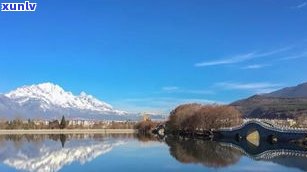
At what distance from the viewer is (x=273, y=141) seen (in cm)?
9419

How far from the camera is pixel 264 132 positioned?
100250 millimetres

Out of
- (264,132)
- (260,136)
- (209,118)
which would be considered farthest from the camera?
(209,118)

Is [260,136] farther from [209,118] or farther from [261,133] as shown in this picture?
[209,118]

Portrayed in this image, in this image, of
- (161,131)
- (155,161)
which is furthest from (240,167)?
(161,131)

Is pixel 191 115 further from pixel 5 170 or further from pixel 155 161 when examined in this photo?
pixel 5 170

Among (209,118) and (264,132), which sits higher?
(209,118)

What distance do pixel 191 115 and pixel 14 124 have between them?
255ft

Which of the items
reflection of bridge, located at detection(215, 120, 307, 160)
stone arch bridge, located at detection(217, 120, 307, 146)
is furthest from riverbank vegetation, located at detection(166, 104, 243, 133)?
reflection of bridge, located at detection(215, 120, 307, 160)

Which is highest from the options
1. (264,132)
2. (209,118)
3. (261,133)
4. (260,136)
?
(209,118)

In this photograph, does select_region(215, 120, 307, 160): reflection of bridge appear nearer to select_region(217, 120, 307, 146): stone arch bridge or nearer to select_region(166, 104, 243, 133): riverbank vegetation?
select_region(217, 120, 307, 146): stone arch bridge

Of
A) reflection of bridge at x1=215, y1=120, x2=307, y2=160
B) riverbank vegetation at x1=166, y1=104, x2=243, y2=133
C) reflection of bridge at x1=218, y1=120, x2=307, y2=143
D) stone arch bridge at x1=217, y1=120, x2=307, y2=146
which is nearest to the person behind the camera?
reflection of bridge at x1=215, y1=120, x2=307, y2=160

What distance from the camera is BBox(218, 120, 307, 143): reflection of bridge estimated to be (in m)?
88.1

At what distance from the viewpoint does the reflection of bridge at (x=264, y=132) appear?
88100 mm

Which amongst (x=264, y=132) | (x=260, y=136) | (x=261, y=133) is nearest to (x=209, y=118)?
(x=260, y=136)
